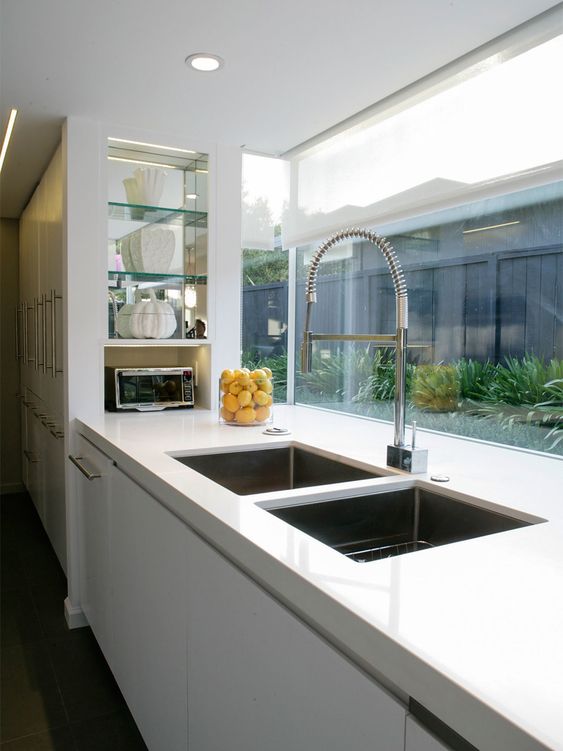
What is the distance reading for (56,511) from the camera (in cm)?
306

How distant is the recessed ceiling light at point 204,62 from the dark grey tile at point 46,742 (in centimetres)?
216

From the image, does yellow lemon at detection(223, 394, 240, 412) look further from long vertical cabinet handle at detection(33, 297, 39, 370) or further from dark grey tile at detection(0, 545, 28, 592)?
long vertical cabinet handle at detection(33, 297, 39, 370)

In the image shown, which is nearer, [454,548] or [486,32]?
[454,548]

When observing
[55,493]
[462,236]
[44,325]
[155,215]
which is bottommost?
[55,493]

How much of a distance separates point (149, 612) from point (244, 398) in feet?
2.95

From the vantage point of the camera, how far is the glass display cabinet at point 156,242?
8.46 ft

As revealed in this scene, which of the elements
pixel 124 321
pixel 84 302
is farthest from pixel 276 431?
pixel 84 302

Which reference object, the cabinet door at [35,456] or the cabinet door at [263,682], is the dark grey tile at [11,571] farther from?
the cabinet door at [263,682]

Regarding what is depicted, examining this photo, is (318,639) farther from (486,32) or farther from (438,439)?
(486,32)

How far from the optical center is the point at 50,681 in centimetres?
220

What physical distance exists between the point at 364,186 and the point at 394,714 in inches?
85.1

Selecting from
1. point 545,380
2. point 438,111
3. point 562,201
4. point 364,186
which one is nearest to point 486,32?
point 438,111

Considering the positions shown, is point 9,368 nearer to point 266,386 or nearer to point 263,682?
point 266,386

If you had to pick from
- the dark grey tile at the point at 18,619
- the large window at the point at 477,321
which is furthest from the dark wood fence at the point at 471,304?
the dark grey tile at the point at 18,619
